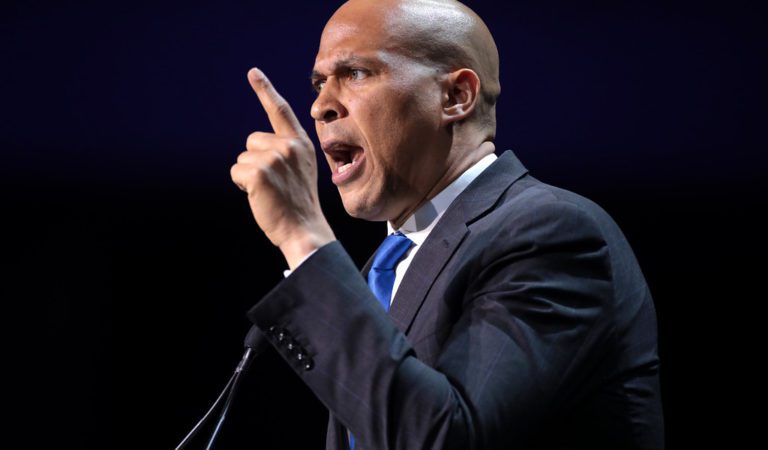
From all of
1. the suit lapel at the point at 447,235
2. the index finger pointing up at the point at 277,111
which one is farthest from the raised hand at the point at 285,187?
the suit lapel at the point at 447,235

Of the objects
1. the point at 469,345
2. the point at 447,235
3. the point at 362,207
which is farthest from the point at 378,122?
the point at 469,345

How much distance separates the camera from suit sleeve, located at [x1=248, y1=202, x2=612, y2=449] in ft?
3.53

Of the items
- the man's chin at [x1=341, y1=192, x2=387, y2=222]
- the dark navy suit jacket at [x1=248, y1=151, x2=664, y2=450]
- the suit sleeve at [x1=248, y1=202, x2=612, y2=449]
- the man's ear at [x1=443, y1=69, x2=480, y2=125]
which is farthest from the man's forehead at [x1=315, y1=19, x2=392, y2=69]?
the suit sleeve at [x1=248, y1=202, x2=612, y2=449]

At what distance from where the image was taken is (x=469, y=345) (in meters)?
1.17

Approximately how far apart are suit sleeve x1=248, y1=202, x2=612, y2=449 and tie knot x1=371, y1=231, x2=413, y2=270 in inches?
12.9

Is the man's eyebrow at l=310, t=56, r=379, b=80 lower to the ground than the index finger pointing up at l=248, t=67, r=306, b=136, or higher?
higher

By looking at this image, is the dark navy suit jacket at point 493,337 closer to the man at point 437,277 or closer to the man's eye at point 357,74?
the man at point 437,277

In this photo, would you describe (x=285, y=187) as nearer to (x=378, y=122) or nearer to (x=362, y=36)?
(x=378, y=122)

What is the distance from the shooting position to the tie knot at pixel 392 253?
1.57 m

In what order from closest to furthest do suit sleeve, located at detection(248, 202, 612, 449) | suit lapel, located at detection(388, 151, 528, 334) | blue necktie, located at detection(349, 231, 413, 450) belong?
suit sleeve, located at detection(248, 202, 612, 449) → suit lapel, located at detection(388, 151, 528, 334) → blue necktie, located at detection(349, 231, 413, 450)

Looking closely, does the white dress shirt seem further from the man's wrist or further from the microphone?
the man's wrist

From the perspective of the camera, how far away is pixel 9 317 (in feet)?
8.71

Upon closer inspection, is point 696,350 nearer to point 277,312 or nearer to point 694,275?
point 694,275

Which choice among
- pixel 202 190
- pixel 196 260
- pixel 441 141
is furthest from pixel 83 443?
pixel 441 141
